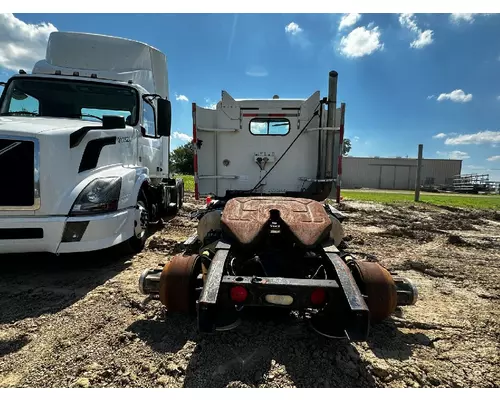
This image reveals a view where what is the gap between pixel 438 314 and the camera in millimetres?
3031

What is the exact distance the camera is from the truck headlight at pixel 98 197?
3.60m

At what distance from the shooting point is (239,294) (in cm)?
227

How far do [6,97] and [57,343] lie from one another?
4.73 m

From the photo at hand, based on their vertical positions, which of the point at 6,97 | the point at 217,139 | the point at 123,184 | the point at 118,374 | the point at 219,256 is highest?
the point at 6,97

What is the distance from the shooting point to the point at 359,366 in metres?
2.20

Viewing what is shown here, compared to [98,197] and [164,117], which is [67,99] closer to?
[164,117]

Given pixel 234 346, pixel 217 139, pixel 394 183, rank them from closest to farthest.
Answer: pixel 234 346 → pixel 217 139 → pixel 394 183

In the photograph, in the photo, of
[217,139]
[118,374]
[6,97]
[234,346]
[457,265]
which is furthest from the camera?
[217,139]

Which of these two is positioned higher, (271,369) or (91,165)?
(91,165)

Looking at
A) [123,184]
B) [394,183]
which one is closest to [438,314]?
[123,184]

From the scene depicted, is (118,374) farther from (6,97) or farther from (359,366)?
(6,97)

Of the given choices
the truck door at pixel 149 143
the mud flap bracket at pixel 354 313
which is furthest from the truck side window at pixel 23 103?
the mud flap bracket at pixel 354 313

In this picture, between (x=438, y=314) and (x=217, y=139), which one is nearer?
(x=438, y=314)

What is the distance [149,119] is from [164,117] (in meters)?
0.54
